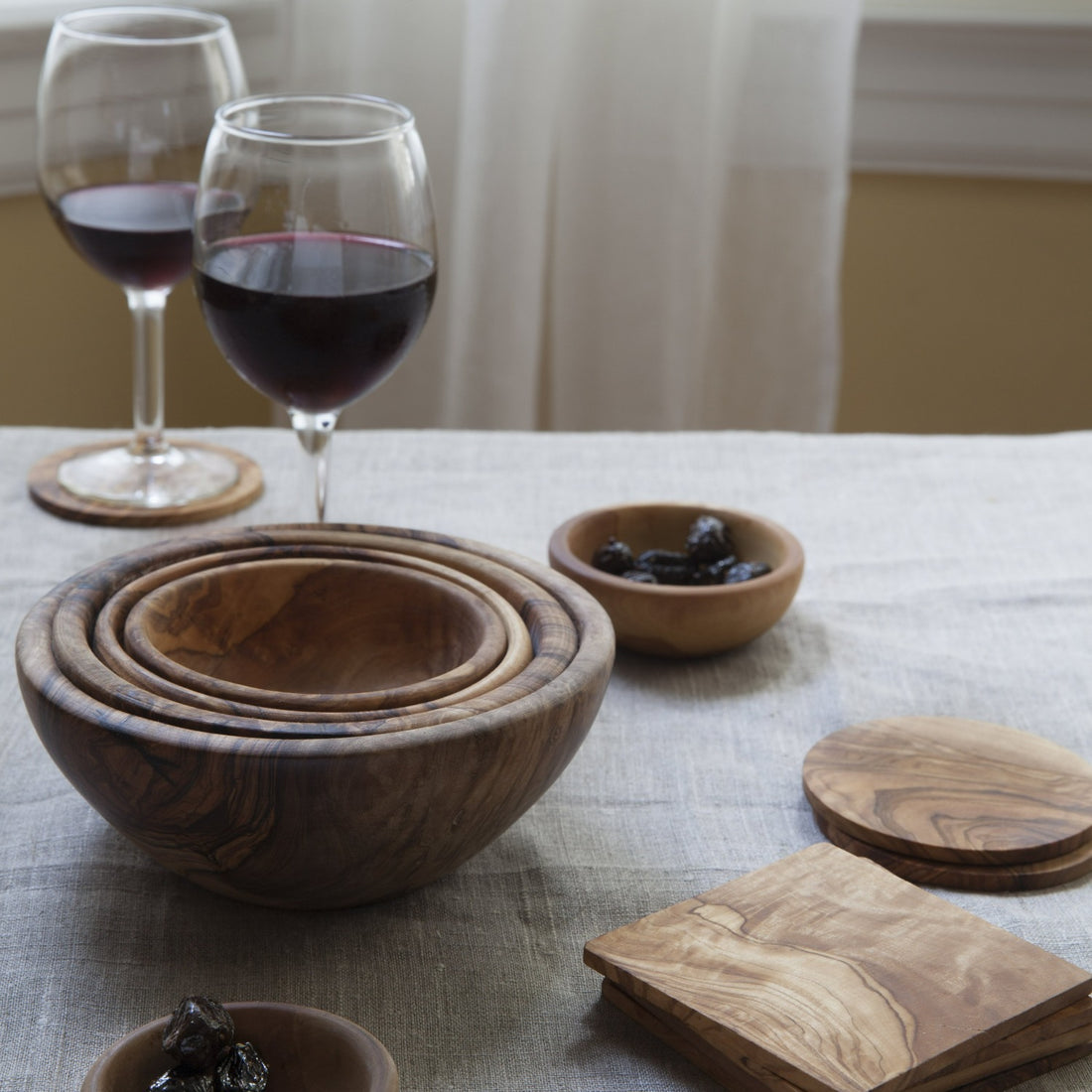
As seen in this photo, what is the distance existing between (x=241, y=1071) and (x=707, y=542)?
0.46 m

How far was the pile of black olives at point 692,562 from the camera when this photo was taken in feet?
2.57

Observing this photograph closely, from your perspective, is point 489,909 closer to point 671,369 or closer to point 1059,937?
point 1059,937

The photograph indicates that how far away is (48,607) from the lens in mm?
562

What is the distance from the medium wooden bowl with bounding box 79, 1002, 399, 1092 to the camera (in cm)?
40

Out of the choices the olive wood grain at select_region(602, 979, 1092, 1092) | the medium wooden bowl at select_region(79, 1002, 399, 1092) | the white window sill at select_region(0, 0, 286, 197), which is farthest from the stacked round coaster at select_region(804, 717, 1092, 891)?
the white window sill at select_region(0, 0, 286, 197)

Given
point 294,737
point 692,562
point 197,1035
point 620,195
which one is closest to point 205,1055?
point 197,1035

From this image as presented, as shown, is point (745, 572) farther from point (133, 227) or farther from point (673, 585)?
point (133, 227)

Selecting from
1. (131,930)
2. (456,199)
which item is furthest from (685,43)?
(131,930)

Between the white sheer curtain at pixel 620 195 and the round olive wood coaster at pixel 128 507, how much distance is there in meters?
0.99

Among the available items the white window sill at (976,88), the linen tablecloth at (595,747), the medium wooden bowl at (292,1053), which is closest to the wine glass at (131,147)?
the linen tablecloth at (595,747)

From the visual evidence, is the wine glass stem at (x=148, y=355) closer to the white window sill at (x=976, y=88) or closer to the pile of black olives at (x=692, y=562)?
the pile of black olives at (x=692, y=562)

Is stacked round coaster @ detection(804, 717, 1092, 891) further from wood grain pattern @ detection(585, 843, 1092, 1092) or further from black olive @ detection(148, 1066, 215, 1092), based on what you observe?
black olive @ detection(148, 1066, 215, 1092)

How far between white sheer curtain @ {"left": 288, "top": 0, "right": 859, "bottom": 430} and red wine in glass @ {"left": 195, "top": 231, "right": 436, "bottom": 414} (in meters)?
1.17

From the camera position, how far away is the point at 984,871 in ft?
1.90
